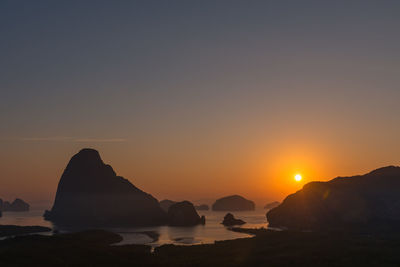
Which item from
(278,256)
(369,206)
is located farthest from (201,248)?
(369,206)

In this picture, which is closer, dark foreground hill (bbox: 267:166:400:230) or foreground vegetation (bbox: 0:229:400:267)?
foreground vegetation (bbox: 0:229:400:267)

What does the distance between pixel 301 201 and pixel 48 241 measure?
385ft

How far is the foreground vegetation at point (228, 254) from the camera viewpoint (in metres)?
73.7

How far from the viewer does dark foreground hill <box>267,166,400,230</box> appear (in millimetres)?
158750

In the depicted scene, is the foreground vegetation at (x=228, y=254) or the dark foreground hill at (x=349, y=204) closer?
the foreground vegetation at (x=228, y=254)

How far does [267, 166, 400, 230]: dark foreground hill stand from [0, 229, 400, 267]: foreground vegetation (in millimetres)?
56530

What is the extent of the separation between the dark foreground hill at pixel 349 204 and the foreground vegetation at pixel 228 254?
185 feet

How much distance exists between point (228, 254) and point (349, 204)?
9369 cm

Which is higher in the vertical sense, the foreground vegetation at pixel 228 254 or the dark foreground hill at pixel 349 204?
the dark foreground hill at pixel 349 204

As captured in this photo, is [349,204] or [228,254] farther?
[349,204]

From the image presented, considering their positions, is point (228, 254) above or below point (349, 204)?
below

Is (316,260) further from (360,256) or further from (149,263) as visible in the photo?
(149,263)

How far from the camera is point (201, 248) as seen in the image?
98.6 meters

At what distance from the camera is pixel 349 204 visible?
546 ft
